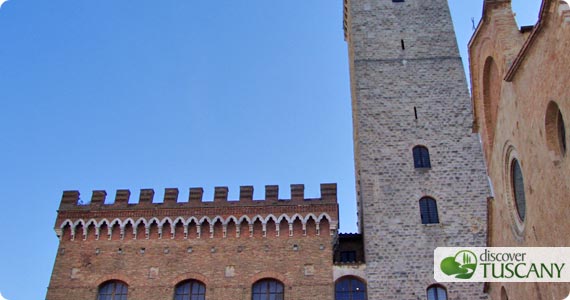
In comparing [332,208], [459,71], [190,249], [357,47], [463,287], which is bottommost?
[463,287]

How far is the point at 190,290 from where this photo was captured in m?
21.0

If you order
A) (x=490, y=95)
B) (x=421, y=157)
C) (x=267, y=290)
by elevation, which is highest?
(x=421, y=157)

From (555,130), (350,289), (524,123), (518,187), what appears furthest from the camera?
(350,289)

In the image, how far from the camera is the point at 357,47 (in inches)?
1074

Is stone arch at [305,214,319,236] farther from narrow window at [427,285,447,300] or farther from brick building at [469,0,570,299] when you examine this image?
brick building at [469,0,570,299]

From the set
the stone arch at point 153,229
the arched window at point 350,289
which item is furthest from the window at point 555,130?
the stone arch at point 153,229

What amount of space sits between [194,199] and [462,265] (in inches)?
433

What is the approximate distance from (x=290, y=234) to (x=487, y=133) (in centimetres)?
890

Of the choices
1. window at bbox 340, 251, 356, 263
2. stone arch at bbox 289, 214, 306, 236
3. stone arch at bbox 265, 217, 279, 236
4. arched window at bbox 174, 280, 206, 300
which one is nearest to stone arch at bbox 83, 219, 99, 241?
arched window at bbox 174, 280, 206, 300

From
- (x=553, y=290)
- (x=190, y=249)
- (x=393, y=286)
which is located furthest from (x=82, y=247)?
(x=553, y=290)

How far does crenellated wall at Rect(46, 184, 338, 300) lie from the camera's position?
20.9 m

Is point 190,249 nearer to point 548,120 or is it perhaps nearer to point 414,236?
point 414,236

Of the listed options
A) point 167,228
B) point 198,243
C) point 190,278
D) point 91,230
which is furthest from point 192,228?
point 91,230

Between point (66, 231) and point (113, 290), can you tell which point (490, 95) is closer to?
point (113, 290)
